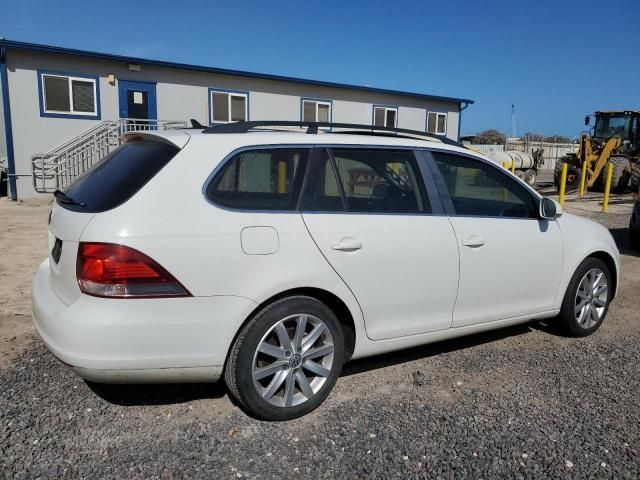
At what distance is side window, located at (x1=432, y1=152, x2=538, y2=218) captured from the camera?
384 centimetres

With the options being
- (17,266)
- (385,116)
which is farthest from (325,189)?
(385,116)

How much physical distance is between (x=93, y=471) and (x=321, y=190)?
6.16 ft

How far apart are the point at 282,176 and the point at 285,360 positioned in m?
1.05

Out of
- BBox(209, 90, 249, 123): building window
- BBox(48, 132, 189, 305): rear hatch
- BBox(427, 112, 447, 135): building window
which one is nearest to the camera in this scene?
BBox(48, 132, 189, 305): rear hatch

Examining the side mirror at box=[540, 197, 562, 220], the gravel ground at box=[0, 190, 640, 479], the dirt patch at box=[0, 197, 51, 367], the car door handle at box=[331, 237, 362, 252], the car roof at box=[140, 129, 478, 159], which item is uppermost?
the car roof at box=[140, 129, 478, 159]

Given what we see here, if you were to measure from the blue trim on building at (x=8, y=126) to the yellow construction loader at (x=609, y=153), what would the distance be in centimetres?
1704

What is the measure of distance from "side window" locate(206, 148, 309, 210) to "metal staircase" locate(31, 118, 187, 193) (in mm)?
11115

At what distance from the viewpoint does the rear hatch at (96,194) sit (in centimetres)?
270

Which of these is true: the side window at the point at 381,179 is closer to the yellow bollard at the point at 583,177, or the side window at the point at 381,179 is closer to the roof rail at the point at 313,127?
the roof rail at the point at 313,127

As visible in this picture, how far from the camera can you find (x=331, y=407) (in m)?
3.27

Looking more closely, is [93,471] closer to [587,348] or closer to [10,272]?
[587,348]

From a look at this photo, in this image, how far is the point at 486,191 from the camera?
13.4 feet

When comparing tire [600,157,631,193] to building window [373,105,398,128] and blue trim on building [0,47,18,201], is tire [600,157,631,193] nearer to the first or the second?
building window [373,105,398,128]

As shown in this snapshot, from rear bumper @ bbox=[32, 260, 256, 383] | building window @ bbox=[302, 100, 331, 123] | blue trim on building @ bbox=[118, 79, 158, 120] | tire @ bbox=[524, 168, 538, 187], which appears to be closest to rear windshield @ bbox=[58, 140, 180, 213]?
rear bumper @ bbox=[32, 260, 256, 383]
